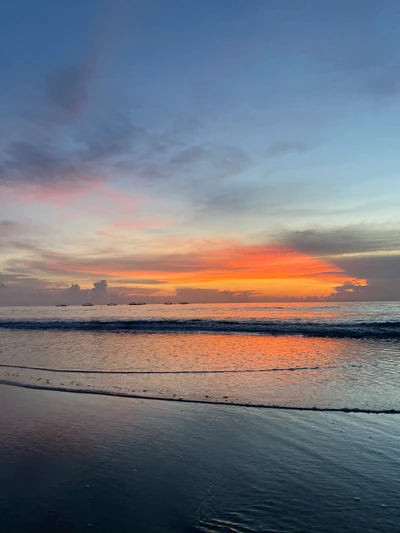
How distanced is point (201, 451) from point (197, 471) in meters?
0.86

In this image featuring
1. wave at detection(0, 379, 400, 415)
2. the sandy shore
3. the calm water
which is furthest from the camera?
the calm water

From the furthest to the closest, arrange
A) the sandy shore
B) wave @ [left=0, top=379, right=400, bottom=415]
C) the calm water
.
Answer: the calm water
wave @ [left=0, top=379, right=400, bottom=415]
the sandy shore

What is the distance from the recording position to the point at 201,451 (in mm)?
6836

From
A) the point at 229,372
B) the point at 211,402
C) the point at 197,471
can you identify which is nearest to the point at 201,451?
the point at 197,471

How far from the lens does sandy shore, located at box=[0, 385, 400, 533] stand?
4.61 meters

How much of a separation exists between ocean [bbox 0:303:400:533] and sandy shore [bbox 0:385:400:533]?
0.9 inches

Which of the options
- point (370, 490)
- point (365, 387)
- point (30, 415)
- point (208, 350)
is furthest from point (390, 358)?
point (30, 415)

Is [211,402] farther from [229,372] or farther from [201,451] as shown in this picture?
[229,372]

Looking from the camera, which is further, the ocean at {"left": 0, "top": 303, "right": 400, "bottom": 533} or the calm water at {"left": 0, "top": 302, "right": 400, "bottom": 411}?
the calm water at {"left": 0, "top": 302, "right": 400, "bottom": 411}

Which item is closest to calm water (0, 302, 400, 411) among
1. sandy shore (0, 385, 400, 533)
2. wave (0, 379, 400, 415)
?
wave (0, 379, 400, 415)

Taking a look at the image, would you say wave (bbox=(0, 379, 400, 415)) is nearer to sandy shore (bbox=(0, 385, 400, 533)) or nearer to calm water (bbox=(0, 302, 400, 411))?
calm water (bbox=(0, 302, 400, 411))

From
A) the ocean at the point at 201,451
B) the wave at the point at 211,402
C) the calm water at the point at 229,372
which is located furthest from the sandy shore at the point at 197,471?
the calm water at the point at 229,372

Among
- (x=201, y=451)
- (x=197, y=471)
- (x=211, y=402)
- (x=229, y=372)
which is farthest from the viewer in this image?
(x=229, y=372)

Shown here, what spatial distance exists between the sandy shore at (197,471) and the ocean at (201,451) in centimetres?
2
